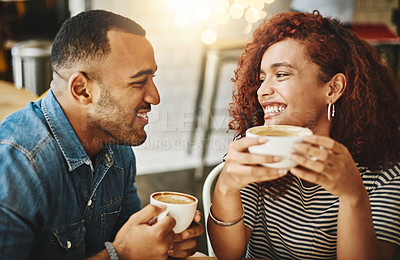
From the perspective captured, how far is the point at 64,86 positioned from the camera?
1.26m

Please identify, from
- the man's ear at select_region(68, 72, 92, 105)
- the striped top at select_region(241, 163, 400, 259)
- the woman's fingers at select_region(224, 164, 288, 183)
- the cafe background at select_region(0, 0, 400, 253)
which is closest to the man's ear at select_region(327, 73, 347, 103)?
the striped top at select_region(241, 163, 400, 259)

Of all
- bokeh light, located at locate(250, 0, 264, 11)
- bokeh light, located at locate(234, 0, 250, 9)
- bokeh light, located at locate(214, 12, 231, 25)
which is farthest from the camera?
bokeh light, located at locate(214, 12, 231, 25)

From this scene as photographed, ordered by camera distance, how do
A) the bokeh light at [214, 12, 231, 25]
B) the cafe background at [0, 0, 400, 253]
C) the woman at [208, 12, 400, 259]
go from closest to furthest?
1. the woman at [208, 12, 400, 259]
2. the cafe background at [0, 0, 400, 253]
3. the bokeh light at [214, 12, 231, 25]

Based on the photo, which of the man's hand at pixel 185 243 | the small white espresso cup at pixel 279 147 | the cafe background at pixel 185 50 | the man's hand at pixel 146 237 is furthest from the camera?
the cafe background at pixel 185 50

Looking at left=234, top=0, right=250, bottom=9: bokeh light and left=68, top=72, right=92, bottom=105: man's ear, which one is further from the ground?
left=234, top=0, right=250, bottom=9: bokeh light

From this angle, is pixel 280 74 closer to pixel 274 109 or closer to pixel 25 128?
pixel 274 109

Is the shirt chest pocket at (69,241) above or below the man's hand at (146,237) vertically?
below

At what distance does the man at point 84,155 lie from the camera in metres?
1.00

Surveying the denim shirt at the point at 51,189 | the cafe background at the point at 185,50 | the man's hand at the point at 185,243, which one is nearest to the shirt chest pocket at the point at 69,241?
the denim shirt at the point at 51,189

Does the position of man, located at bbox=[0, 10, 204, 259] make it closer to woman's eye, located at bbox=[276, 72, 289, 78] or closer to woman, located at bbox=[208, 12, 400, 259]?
woman, located at bbox=[208, 12, 400, 259]

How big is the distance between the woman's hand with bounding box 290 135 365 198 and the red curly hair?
16.2 inches

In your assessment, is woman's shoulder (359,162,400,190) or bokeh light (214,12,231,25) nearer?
woman's shoulder (359,162,400,190)

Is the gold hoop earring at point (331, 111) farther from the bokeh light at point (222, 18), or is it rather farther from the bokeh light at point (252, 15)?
the bokeh light at point (222, 18)

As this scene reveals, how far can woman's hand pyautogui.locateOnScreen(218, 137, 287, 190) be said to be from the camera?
90cm
